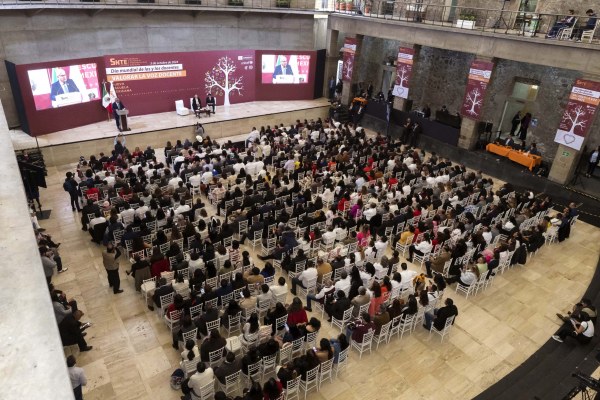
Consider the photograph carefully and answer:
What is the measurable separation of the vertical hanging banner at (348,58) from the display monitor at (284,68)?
2.54 metres

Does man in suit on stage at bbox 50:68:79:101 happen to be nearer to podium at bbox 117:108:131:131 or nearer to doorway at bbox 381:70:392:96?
podium at bbox 117:108:131:131

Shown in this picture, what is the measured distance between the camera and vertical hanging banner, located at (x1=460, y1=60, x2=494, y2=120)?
60.0 ft

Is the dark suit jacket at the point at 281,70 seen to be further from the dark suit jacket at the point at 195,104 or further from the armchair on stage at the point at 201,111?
the dark suit jacket at the point at 195,104

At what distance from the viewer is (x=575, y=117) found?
15906mm

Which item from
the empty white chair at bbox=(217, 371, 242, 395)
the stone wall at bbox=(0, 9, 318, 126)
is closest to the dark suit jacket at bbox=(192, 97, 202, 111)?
the stone wall at bbox=(0, 9, 318, 126)

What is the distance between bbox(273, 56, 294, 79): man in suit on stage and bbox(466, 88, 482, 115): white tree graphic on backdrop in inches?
443

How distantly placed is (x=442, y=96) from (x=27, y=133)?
20.9m

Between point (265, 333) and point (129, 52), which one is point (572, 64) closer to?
point (265, 333)

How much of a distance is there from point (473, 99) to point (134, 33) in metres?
16.6

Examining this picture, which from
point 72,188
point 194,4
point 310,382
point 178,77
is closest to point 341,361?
point 310,382

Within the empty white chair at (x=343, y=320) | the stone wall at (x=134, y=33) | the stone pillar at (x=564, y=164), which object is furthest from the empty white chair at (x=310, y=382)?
the stone wall at (x=134, y=33)

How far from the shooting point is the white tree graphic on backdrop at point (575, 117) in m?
15.7

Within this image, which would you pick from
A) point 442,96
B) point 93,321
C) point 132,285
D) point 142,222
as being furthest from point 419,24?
point 93,321

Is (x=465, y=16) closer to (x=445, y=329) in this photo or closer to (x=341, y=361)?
(x=445, y=329)
